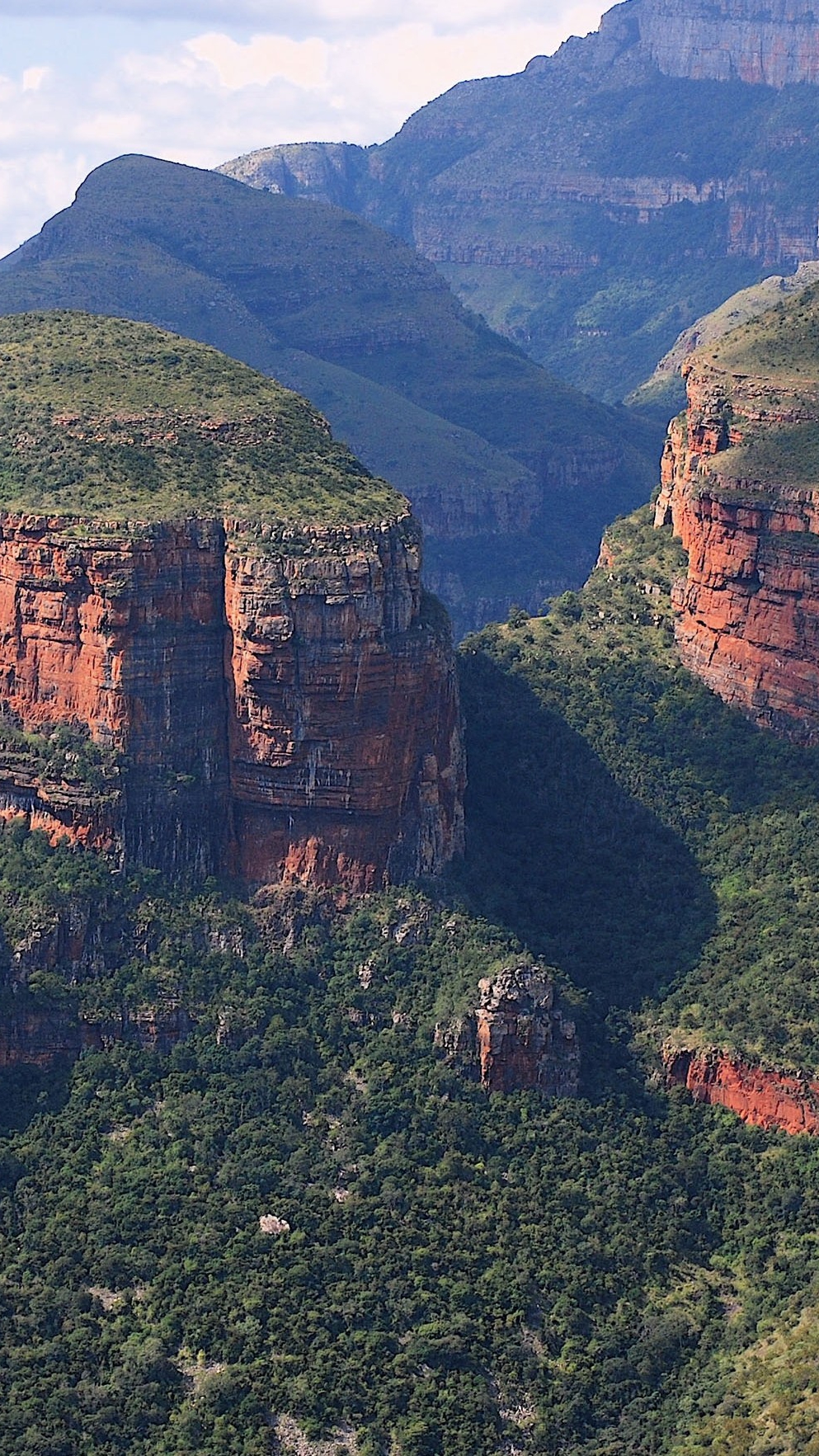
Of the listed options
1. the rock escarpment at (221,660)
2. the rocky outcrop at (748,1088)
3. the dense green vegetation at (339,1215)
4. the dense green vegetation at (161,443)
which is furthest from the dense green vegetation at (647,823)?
the dense green vegetation at (161,443)

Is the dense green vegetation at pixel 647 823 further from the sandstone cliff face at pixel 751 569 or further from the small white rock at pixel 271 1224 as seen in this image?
the small white rock at pixel 271 1224

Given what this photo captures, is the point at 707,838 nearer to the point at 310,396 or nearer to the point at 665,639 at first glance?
the point at 665,639

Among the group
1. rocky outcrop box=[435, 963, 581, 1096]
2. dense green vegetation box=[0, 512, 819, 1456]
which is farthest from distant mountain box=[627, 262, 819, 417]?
rocky outcrop box=[435, 963, 581, 1096]

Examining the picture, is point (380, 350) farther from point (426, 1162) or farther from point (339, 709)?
point (426, 1162)

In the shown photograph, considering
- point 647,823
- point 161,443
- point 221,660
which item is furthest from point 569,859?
point 161,443

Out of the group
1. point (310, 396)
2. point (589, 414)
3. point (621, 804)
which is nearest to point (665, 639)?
point (621, 804)

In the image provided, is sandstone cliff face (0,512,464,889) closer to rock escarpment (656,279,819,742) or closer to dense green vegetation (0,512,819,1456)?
dense green vegetation (0,512,819,1456)
